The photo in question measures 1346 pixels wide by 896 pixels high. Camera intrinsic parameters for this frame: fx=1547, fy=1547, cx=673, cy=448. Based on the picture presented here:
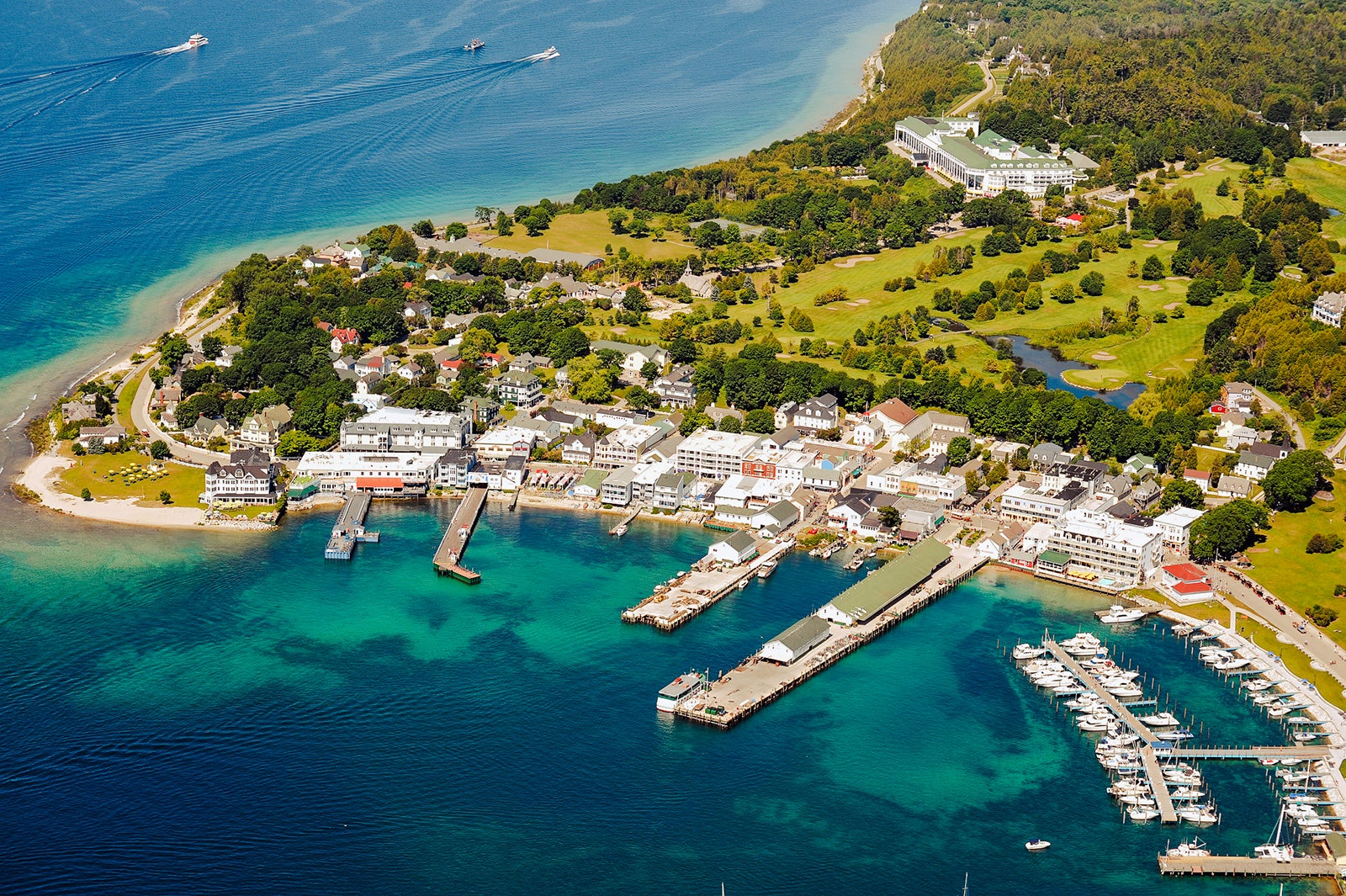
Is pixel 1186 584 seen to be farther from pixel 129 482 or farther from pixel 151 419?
pixel 151 419

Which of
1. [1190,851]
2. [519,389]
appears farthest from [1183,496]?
[519,389]

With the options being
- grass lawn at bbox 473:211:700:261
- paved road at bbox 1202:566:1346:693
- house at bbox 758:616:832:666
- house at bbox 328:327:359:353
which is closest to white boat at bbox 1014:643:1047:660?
house at bbox 758:616:832:666

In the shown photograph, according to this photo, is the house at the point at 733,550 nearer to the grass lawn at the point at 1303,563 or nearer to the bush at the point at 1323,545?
the grass lawn at the point at 1303,563

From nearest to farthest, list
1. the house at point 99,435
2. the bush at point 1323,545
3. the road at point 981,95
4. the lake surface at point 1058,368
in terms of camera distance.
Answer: the bush at point 1323,545, the house at point 99,435, the lake surface at point 1058,368, the road at point 981,95

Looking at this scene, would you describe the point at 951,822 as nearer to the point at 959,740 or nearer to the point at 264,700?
the point at 959,740

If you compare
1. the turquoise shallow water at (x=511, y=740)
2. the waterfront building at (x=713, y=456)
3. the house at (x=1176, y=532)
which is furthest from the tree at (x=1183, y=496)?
the waterfront building at (x=713, y=456)

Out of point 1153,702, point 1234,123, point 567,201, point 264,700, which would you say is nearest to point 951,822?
point 1153,702

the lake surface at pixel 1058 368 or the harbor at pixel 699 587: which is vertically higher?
the harbor at pixel 699 587
